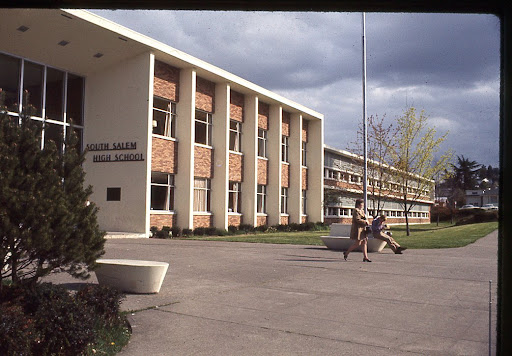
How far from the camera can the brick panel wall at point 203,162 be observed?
27.1m

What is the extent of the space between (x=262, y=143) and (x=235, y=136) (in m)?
Answer: 3.77

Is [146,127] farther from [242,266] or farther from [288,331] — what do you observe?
[288,331]

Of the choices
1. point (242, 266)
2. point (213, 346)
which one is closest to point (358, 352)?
point (213, 346)

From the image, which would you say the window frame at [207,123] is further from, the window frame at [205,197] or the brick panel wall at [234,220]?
the brick panel wall at [234,220]

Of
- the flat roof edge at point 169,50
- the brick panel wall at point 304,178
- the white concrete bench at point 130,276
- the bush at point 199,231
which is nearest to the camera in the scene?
the white concrete bench at point 130,276

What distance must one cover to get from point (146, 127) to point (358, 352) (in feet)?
61.7

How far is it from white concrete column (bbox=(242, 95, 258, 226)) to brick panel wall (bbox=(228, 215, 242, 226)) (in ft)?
1.95

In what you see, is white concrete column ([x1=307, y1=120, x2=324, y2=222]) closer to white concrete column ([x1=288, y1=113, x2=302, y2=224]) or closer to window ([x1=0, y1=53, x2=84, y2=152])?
white concrete column ([x1=288, y1=113, x2=302, y2=224])

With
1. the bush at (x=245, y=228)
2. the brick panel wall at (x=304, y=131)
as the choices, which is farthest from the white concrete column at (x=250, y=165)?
the brick panel wall at (x=304, y=131)

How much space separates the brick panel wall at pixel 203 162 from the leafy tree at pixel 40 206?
21.8m

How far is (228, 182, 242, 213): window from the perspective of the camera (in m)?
31.1

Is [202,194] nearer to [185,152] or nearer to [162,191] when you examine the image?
[185,152]

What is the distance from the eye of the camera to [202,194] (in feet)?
92.6

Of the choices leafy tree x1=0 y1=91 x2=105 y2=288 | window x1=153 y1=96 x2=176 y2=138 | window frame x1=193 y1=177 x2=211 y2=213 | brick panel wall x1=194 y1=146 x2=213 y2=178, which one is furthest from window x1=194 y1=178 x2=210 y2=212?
leafy tree x1=0 y1=91 x2=105 y2=288
